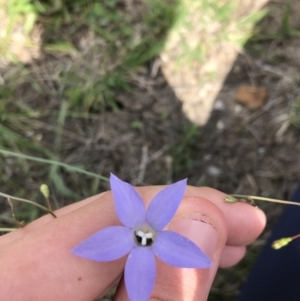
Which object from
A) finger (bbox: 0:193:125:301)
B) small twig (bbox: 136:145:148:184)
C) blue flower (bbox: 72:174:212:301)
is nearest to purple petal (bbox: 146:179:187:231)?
blue flower (bbox: 72:174:212:301)

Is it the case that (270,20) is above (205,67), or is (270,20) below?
above

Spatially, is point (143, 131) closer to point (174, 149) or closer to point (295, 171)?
point (174, 149)

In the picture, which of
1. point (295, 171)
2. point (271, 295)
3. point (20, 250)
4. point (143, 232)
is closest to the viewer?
point (143, 232)

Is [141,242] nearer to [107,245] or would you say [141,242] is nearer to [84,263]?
[107,245]

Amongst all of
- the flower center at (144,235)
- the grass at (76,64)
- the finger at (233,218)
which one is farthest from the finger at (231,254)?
the flower center at (144,235)

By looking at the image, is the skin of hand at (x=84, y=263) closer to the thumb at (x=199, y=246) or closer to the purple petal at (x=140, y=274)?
the thumb at (x=199, y=246)

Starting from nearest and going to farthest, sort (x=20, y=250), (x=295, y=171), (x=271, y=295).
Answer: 1. (x=20, y=250)
2. (x=271, y=295)
3. (x=295, y=171)

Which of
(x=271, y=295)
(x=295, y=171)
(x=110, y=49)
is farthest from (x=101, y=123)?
(x=271, y=295)

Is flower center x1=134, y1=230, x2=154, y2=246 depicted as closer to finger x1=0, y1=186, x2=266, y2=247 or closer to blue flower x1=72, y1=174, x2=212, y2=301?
blue flower x1=72, y1=174, x2=212, y2=301
